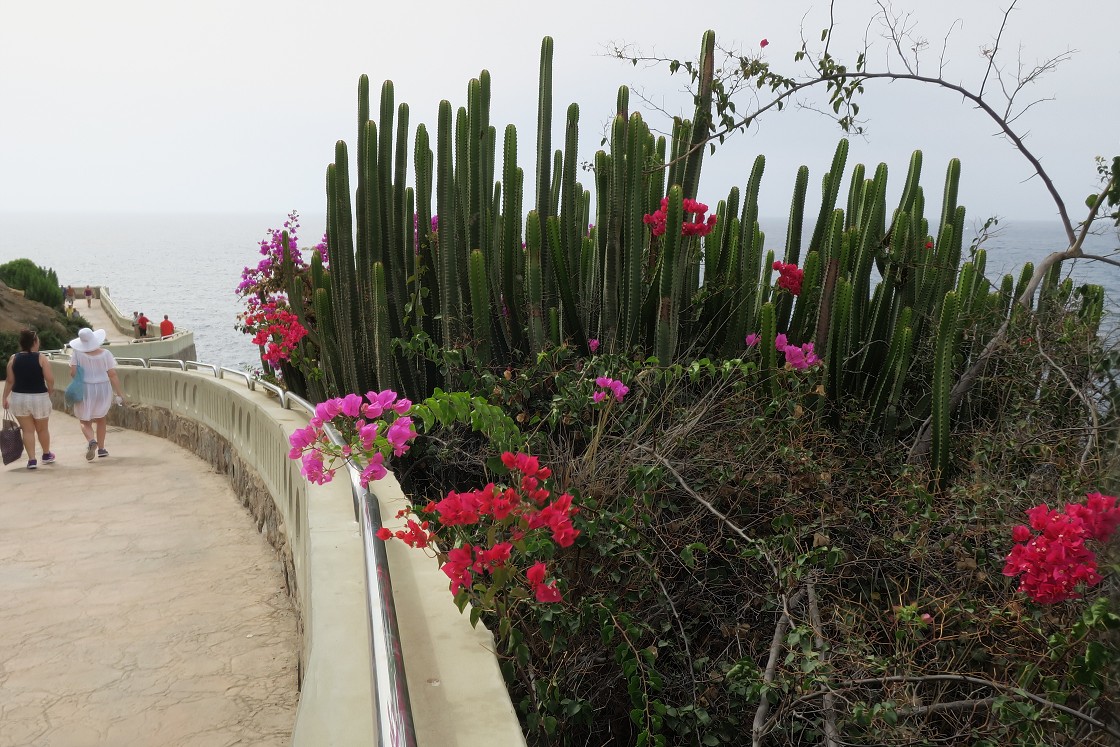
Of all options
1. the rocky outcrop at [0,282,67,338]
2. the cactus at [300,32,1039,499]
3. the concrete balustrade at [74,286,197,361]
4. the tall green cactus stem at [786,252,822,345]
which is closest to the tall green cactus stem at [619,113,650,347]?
the cactus at [300,32,1039,499]

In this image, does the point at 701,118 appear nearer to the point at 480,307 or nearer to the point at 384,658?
the point at 480,307

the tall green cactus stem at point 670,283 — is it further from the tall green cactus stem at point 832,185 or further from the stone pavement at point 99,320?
the stone pavement at point 99,320

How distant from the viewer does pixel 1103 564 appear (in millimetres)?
1351

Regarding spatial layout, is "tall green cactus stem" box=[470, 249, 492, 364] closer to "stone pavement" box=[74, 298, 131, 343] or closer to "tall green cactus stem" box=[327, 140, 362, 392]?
"tall green cactus stem" box=[327, 140, 362, 392]

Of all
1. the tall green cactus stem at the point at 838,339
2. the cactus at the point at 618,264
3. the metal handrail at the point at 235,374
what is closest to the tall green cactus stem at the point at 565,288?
the cactus at the point at 618,264

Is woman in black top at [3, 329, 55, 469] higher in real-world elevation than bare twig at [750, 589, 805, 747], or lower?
higher

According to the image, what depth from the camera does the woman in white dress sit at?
1008cm

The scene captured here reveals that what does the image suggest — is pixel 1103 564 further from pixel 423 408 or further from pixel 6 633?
pixel 6 633

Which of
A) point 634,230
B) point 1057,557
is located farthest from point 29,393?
point 1057,557

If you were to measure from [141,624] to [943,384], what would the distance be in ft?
13.5

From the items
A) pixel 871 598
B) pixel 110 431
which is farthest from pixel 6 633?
pixel 110 431

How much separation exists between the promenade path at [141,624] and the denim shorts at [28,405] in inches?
63.7

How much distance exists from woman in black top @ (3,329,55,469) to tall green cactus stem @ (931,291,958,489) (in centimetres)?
873

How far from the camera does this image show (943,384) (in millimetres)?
4168
